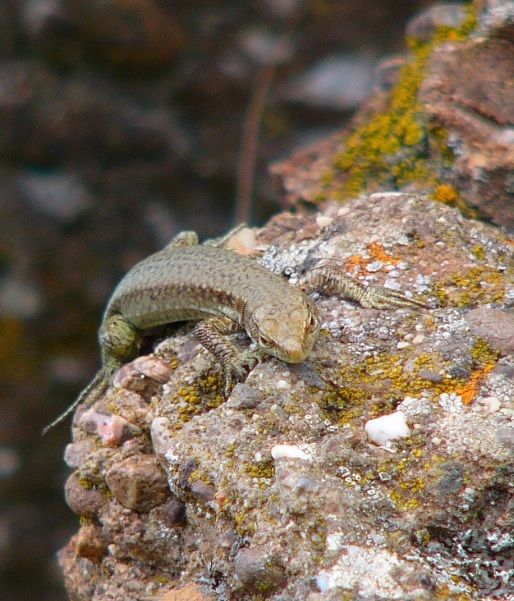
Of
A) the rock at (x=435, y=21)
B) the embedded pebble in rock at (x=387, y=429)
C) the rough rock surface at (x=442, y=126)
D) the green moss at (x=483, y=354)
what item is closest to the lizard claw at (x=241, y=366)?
the embedded pebble in rock at (x=387, y=429)

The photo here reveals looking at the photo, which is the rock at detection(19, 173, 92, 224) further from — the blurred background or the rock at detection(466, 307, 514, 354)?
the rock at detection(466, 307, 514, 354)

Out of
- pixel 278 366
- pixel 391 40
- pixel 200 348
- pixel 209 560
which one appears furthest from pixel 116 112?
pixel 209 560

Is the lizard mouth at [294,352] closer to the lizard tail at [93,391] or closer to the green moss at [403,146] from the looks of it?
the lizard tail at [93,391]

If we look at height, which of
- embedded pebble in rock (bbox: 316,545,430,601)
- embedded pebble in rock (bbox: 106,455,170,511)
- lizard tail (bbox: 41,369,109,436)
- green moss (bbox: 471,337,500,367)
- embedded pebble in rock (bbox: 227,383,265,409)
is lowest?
lizard tail (bbox: 41,369,109,436)

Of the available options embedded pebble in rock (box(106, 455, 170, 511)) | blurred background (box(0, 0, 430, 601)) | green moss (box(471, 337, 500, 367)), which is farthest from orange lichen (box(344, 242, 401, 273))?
blurred background (box(0, 0, 430, 601))

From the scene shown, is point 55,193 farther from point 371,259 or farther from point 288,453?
point 288,453

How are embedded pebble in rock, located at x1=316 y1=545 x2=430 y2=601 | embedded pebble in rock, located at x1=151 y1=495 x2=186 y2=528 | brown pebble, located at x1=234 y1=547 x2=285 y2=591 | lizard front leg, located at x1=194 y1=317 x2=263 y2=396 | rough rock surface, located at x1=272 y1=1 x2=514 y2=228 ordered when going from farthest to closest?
1. rough rock surface, located at x1=272 y1=1 x2=514 y2=228
2. lizard front leg, located at x1=194 y1=317 x2=263 y2=396
3. embedded pebble in rock, located at x1=151 y1=495 x2=186 y2=528
4. brown pebble, located at x1=234 y1=547 x2=285 y2=591
5. embedded pebble in rock, located at x1=316 y1=545 x2=430 y2=601

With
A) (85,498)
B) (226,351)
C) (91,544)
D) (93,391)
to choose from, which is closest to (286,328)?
(226,351)
